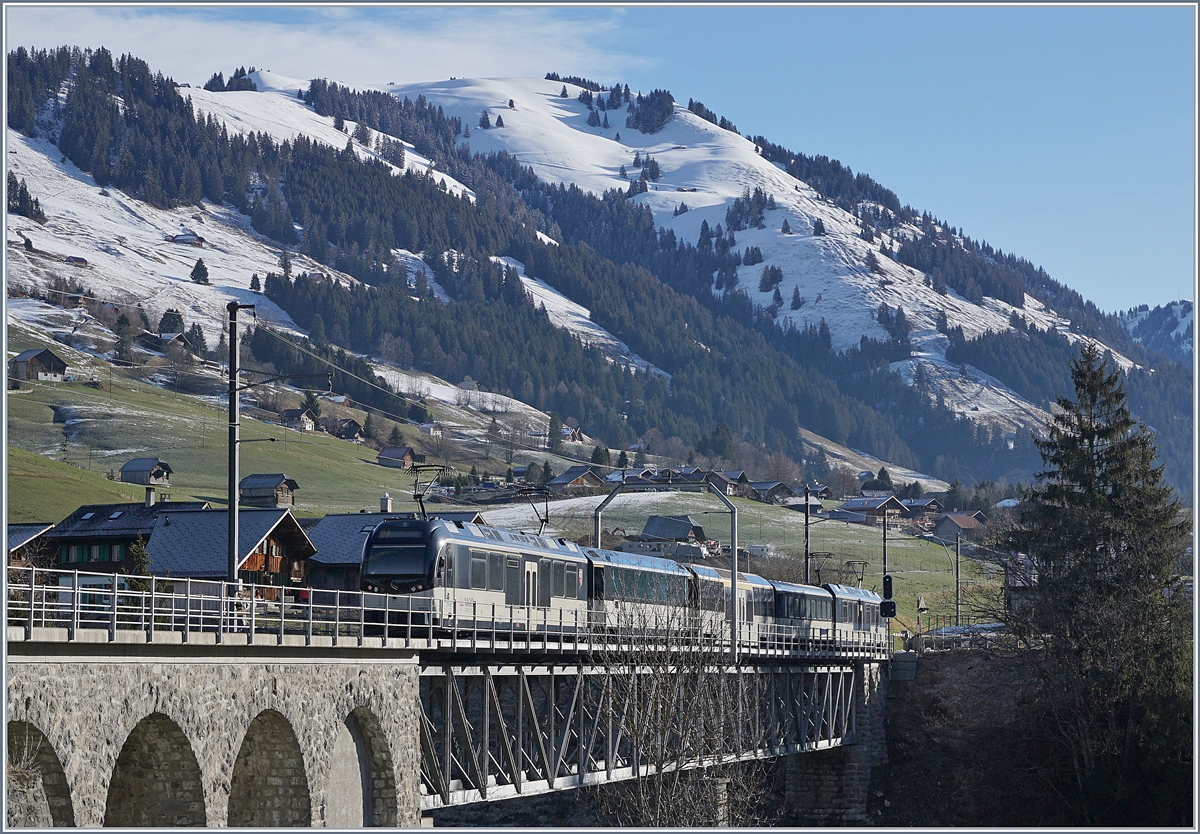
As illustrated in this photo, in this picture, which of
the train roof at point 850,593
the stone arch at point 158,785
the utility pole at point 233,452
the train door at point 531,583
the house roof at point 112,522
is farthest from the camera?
the train roof at point 850,593

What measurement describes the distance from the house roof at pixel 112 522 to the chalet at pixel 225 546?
12.4 ft

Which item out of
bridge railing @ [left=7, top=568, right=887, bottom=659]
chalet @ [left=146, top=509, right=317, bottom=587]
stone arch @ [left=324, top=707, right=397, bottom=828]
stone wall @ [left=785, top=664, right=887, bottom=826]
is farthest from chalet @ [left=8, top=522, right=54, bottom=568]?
stone arch @ [left=324, top=707, right=397, bottom=828]

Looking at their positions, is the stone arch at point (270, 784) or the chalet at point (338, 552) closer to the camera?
the stone arch at point (270, 784)

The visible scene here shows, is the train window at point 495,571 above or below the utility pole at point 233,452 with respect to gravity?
below

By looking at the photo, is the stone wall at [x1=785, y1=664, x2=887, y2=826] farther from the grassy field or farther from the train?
the grassy field

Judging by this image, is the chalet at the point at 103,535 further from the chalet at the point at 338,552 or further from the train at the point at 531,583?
the train at the point at 531,583

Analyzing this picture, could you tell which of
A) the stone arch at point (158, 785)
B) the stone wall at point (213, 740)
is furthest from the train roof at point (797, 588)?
the stone arch at point (158, 785)

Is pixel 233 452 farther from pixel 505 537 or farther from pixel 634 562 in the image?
pixel 634 562

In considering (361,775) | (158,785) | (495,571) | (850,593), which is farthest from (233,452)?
(850,593)

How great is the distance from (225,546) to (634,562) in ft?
71.4

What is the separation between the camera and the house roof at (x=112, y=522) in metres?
78.6

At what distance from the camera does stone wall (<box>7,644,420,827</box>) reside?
2552 centimetres

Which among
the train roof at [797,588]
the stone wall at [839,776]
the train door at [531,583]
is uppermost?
the train roof at [797,588]

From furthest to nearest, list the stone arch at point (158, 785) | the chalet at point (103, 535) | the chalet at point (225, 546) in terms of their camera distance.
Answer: the chalet at point (103, 535), the chalet at point (225, 546), the stone arch at point (158, 785)
